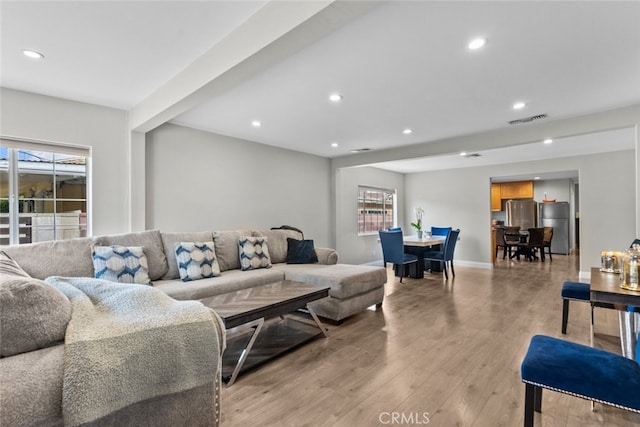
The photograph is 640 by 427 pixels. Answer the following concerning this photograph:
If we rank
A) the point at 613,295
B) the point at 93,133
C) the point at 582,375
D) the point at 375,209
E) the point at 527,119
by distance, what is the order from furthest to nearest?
the point at 375,209 → the point at 527,119 → the point at 93,133 → the point at 613,295 → the point at 582,375

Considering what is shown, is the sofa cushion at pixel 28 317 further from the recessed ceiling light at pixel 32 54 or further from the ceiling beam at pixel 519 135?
the ceiling beam at pixel 519 135

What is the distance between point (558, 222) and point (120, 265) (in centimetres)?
1082

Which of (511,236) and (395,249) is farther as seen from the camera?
(511,236)

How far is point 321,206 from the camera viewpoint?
241 inches

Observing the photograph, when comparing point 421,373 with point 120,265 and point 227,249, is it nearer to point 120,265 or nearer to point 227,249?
point 227,249

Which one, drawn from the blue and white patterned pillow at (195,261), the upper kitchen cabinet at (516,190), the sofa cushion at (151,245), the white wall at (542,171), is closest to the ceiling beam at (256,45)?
the sofa cushion at (151,245)

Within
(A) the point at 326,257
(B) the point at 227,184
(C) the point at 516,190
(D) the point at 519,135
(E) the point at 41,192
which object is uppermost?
(D) the point at 519,135

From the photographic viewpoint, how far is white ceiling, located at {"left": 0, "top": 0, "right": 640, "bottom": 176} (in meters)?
1.82

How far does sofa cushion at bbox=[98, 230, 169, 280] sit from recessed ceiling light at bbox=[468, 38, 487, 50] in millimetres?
3466

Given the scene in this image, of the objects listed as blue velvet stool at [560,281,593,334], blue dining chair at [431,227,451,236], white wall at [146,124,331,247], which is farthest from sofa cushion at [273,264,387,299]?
blue dining chair at [431,227,451,236]

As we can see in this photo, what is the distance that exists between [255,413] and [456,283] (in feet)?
14.6

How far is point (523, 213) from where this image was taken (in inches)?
353

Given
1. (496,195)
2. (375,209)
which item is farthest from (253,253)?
(496,195)

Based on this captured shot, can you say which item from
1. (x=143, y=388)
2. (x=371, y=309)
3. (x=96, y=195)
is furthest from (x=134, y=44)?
(x=371, y=309)
